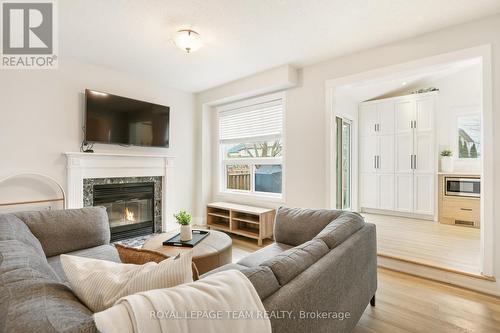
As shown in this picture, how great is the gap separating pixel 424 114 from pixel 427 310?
4.11m

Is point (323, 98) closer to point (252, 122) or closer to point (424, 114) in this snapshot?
point (252, 122)

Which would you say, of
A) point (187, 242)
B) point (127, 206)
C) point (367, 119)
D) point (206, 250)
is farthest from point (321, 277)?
point (367, 119)

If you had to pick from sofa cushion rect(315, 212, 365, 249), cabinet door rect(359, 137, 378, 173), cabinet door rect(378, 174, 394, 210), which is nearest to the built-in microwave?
cabinet door rect(378, 174, 394, 210)

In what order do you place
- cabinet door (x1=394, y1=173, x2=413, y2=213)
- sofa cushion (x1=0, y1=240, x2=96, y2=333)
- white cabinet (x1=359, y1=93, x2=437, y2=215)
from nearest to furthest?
sofa cushion (x1=0, y1=240, x2=96, y2=333)
white cabinet (x1=359, y1=93, x2=437, y2=215)
cabinet door (x1=394, y1=173, x2=413, y2=213)

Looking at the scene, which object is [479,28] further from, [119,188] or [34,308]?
[119,188]

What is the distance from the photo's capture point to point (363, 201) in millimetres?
5555

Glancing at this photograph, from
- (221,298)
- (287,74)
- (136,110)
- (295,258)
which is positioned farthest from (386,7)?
(136,110)

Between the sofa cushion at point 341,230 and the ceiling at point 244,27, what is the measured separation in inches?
71.7

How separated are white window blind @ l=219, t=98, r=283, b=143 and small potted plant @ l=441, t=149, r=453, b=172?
11.0ft

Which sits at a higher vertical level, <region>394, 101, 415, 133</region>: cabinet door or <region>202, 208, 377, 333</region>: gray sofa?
<region>394, 101, 415, 133</region>: cabinet door

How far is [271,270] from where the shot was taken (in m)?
0.96

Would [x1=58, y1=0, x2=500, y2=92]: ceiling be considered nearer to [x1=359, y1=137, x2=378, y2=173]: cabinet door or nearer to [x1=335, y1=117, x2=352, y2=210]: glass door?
[x1=335, y1=117, x2=352, y2=210]: glass door

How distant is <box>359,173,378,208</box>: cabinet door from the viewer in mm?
5387

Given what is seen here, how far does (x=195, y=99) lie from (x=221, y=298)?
455 cm
